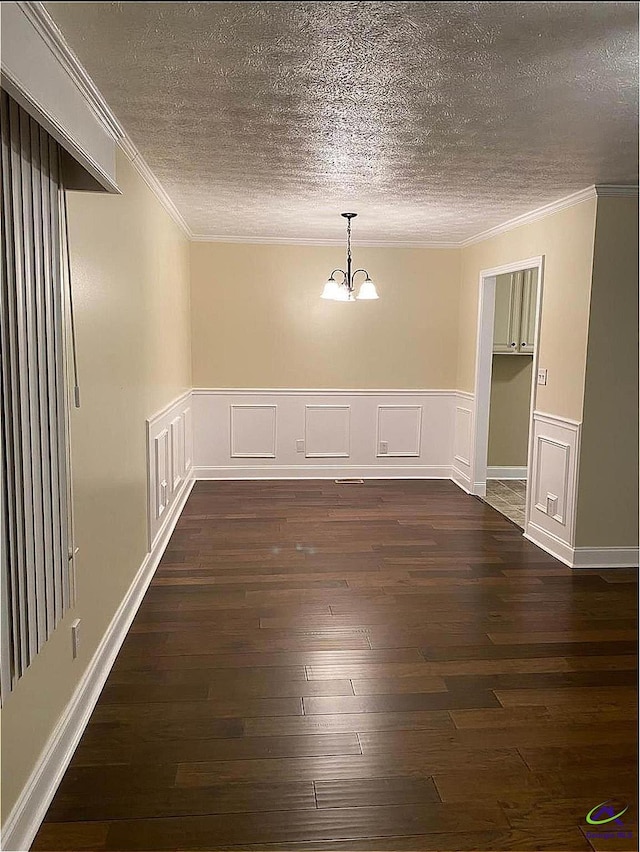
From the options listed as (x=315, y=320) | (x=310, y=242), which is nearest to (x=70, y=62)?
(x=310, y=242)

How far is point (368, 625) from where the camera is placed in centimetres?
335

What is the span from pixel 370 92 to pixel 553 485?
10.0 feet

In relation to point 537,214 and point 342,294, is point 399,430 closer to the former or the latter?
point 342,294

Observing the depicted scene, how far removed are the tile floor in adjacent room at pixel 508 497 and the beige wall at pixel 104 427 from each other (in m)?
3.15

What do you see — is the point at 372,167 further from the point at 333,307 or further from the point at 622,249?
the point at 333,307

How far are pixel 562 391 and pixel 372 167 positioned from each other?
6.65ft

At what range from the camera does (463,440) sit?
21.4 ft

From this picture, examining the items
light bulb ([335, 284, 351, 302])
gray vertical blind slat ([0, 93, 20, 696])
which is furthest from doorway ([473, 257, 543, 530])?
gray vertical blind slat ([0, 93, 20, 696])

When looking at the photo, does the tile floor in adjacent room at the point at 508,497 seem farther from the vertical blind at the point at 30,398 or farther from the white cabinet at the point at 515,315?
the vertical blind at the point at 30,398

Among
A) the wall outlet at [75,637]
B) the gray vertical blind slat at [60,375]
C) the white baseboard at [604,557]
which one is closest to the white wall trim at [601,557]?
the white baseboard at [604,557]

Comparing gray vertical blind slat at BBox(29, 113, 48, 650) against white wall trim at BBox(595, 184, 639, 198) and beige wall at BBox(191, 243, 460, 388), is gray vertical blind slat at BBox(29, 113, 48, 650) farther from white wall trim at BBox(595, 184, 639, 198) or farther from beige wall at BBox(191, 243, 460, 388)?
beige wall at BBox(191, 243, 460, 388)

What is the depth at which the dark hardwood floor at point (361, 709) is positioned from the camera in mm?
2006

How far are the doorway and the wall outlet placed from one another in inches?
151

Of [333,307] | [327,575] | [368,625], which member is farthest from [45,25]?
[333,307]
